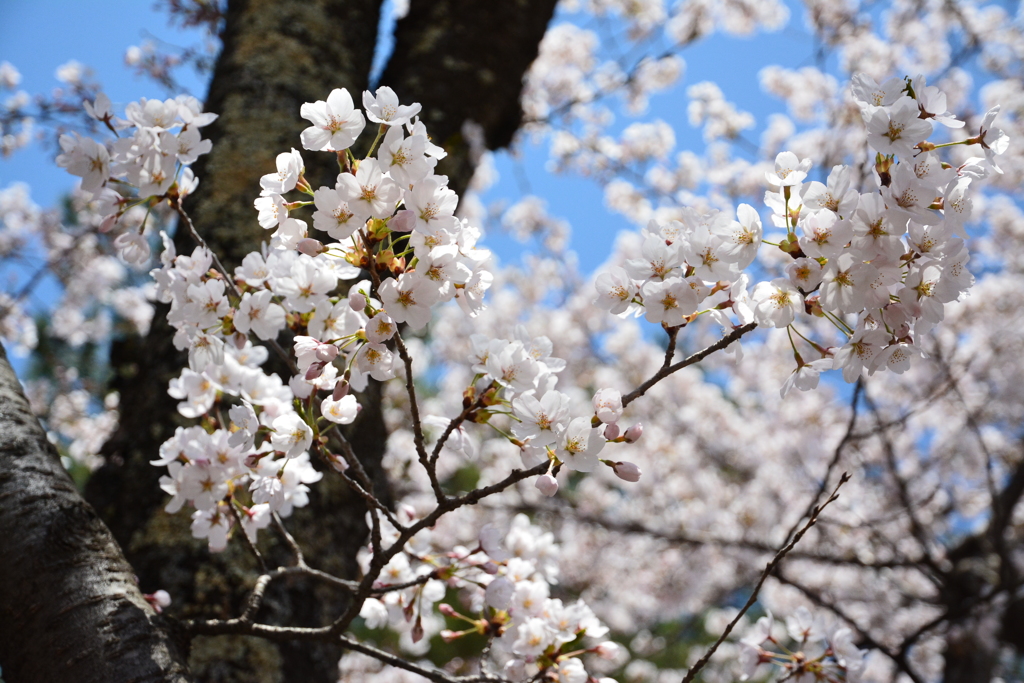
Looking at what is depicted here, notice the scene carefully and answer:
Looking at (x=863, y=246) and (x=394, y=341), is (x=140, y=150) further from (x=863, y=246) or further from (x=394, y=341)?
(x=863, y=246)

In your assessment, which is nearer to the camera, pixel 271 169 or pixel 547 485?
pixel 547 485

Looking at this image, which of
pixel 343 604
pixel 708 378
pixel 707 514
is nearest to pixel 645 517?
pixel 707 514

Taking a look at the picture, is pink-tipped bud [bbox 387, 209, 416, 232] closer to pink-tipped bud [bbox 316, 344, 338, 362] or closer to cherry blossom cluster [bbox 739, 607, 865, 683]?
pink-tipped bud [bbox 316, 344, 338, 362]

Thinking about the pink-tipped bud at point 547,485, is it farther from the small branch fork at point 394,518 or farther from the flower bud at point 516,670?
the flower bud at point 516,670

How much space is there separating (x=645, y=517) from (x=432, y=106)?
4.27 metres

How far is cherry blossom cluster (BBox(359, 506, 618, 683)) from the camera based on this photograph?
2.83 ft

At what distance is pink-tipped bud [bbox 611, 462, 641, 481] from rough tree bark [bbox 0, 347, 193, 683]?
1.91ft

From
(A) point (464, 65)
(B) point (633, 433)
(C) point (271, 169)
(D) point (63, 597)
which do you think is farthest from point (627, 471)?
(A) point (464, 65)

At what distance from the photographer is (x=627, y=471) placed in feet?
2.26

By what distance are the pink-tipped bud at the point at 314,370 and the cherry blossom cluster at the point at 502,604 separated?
1.05ft

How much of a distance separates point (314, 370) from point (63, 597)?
0.44 metres

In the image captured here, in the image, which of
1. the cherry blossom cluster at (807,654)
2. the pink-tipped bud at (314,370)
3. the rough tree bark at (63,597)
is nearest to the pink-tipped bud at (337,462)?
the pink-tipped bud at (314,370)

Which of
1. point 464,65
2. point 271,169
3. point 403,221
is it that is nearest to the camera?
point 403,221

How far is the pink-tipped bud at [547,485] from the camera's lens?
62 cm
